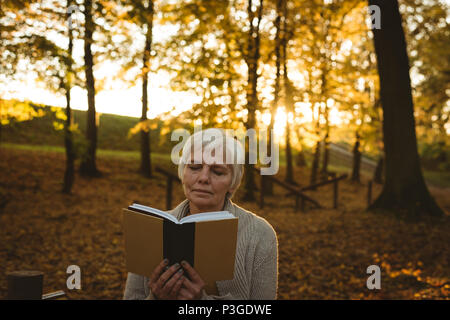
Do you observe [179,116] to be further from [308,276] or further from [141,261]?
[141,261]

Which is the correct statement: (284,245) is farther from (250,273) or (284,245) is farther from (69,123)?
(69,123)

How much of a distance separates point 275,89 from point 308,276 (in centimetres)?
654

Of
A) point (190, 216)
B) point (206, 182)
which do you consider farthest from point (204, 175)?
point (190, 216)

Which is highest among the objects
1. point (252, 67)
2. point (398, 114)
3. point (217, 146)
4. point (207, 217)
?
point (252, 67)

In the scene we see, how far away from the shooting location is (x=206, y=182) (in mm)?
2291

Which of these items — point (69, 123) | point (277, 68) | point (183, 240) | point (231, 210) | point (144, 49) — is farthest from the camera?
point (144, 49)

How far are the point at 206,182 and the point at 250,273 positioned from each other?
1.90 ft

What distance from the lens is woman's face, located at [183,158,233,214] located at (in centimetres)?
229

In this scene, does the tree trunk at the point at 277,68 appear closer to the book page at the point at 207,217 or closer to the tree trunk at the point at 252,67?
the tree trunk at the point at 252,67

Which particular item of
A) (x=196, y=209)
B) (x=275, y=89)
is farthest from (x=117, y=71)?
(x=196, y=209)

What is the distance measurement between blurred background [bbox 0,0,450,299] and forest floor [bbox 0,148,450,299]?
0.04 metres

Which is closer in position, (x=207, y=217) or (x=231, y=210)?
(x=207, y=217)

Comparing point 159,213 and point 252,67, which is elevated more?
point 252,67

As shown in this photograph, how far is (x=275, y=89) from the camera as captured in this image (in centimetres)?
1190
